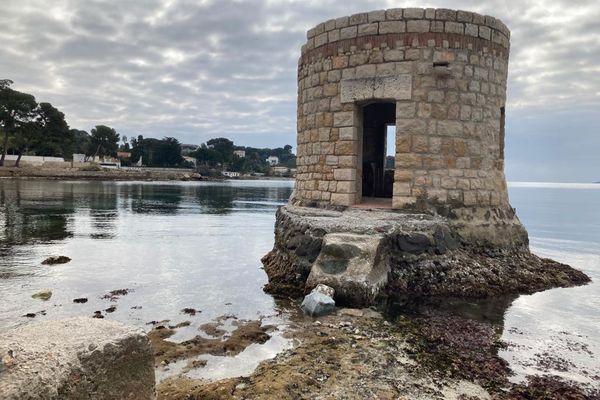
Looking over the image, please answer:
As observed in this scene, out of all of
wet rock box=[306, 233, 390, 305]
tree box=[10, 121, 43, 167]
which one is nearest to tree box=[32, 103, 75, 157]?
tree box=[10, 121, 43, 167]

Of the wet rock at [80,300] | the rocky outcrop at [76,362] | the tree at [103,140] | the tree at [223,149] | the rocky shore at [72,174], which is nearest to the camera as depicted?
the rocky outcrop at [76,362]

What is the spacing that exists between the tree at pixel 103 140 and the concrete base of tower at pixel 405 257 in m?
90.3

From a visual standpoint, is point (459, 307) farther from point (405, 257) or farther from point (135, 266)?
point (135, 266)

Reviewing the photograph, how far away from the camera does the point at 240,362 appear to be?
4965mm

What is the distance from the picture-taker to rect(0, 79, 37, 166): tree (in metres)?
58.4

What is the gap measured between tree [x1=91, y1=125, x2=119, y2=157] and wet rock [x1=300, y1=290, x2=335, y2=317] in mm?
92768

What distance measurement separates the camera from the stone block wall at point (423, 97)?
868 cm

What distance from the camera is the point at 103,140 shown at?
91.3 m

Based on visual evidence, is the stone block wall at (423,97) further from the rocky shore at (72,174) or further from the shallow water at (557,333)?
the rocky shore at (72,174)

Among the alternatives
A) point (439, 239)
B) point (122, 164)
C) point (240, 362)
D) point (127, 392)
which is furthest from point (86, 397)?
point (122, 164)

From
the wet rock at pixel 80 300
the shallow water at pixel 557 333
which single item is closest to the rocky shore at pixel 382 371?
the shallow water at pixel 557 333

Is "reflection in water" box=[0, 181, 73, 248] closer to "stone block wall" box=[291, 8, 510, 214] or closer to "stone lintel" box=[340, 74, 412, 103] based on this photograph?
"stone block wall" box=[291, 8, 510, 214]

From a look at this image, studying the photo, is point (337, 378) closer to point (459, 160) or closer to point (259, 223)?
point (459, 160)

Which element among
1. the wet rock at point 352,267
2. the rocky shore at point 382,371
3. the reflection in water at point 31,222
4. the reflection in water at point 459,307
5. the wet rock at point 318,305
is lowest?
the reflection in water at point 31,222
